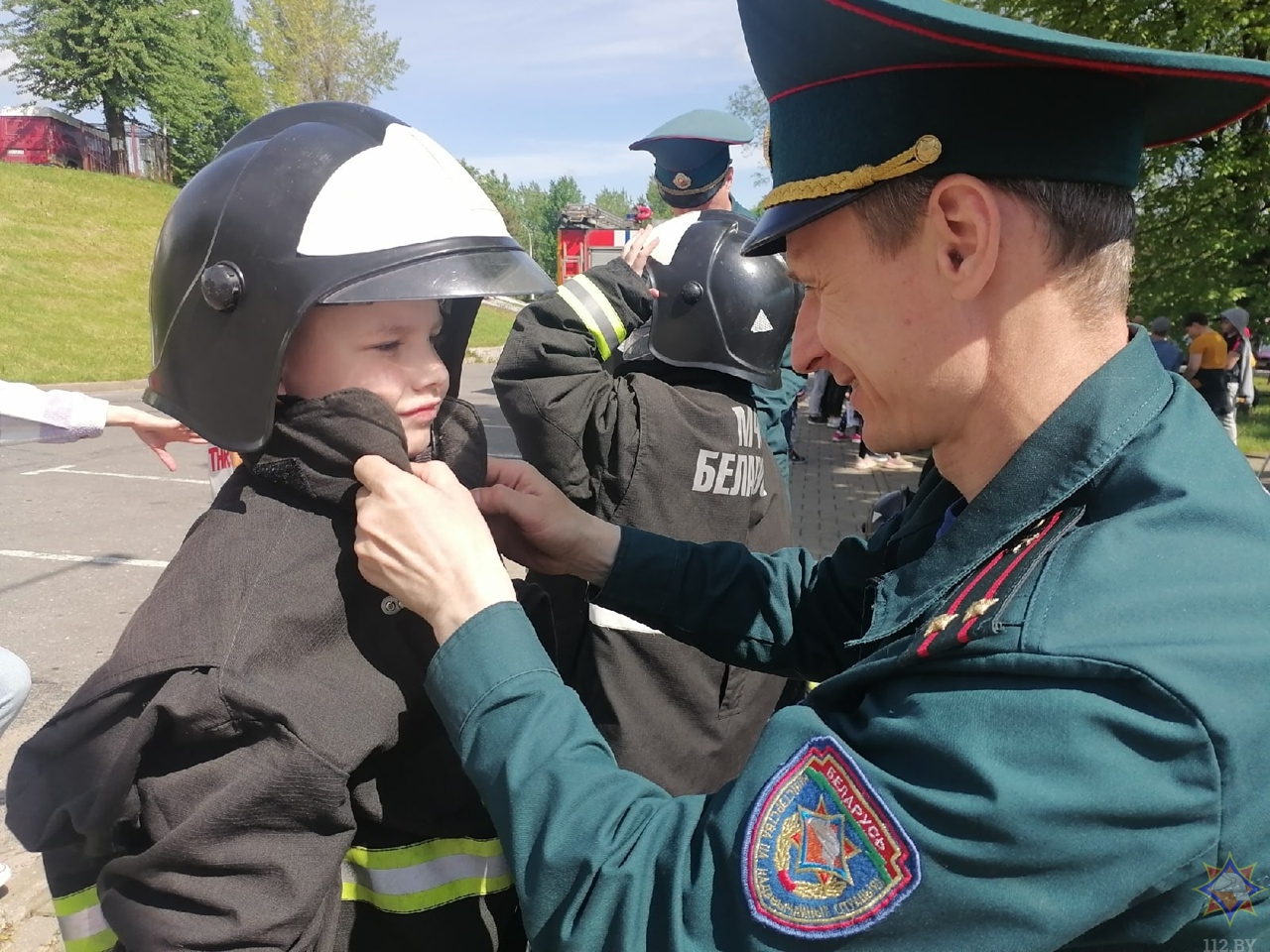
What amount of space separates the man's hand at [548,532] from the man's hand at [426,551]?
53 centimetres

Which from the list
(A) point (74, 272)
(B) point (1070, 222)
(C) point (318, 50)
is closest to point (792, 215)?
(B) point (1070, 222)

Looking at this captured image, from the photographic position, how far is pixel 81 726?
4.29ft

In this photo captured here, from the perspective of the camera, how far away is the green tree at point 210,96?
136 feet

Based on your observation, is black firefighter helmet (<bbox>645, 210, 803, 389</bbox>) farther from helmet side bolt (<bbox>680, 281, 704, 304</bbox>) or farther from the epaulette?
the epaulette

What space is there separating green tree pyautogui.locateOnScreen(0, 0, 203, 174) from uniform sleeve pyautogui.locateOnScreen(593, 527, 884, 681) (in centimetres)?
4574

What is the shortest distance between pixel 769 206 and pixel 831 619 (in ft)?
2.87

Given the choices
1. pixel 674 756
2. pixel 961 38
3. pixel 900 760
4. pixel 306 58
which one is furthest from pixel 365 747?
pixel 306 58

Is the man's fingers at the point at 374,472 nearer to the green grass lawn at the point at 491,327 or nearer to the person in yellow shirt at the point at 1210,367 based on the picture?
the person in yellow shirt at the point at 1210,367

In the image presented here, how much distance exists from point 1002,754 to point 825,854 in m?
0.22

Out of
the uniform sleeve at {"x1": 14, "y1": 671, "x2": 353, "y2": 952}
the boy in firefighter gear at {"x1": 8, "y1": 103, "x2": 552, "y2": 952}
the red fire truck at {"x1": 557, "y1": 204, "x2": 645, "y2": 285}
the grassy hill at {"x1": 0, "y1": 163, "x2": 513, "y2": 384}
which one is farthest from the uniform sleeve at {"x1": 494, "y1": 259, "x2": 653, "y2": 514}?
the grassy hill at {"x1": 0, "y1": 163, "x2": 513, "y2": 384}

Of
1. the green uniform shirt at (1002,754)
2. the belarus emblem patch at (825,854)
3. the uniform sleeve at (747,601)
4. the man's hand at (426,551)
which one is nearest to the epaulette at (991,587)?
the green uniform shirt at (1002,754)

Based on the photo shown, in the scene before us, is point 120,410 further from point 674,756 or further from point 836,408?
point 836,408

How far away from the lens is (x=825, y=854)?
3.39ft

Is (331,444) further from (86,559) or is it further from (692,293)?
(86,559)
